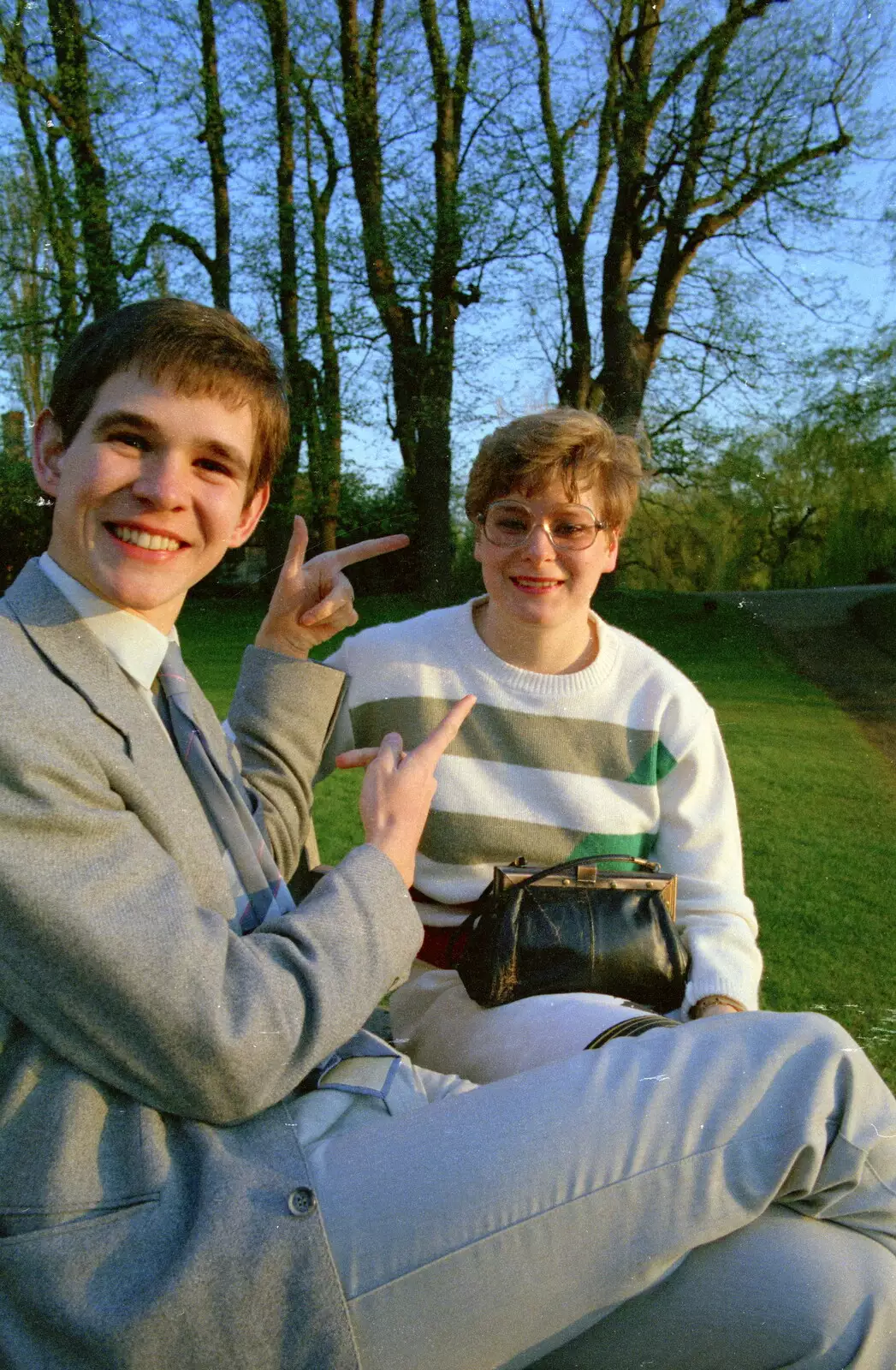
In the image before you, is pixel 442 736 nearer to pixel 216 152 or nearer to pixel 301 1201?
pixel 301 1201

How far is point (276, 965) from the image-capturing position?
158 cm

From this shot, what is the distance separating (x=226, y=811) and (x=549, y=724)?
3.78 ft

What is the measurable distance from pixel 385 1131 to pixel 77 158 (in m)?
20.2

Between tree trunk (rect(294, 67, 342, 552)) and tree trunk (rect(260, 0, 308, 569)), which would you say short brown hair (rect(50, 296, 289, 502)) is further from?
tree trunk (rect(294, 67, 342, 552))

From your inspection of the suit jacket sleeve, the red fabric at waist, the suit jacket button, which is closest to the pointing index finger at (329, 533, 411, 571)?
the red fabric at waist

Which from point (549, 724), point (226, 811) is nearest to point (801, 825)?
point (549, 724)

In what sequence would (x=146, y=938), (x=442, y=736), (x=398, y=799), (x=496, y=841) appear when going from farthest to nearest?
1. (x=496, y=841)
2. (x=442, y=736)
3. (x=398, y=799)
4. (x=146, y=938)

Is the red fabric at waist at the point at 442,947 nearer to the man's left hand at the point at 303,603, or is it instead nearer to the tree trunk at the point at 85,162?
the man's left hand at the point at 303,603

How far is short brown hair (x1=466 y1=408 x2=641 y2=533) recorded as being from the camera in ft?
9.40

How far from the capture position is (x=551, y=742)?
9.30ft

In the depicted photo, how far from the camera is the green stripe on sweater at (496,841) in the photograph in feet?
9.07

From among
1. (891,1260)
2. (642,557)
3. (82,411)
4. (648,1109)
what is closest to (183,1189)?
(648,1109)

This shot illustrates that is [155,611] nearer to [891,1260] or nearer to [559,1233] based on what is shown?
[559,1233]

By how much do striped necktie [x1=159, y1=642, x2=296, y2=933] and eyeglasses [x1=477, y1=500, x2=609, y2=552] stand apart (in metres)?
1.21
